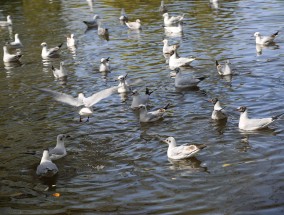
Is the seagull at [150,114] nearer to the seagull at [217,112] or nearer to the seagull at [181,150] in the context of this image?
the seagull at [217,112]

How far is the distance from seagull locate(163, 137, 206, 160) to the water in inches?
8.2

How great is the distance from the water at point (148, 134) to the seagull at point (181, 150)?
21 cm

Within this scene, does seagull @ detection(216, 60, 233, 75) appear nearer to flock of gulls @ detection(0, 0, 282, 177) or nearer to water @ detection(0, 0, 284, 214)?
flock of gulls @ detection(0, 0, 282, 177)

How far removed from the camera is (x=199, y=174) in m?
12.4

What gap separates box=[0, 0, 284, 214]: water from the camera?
11367 mm

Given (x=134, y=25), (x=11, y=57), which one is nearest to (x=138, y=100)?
(x=11, y=57)

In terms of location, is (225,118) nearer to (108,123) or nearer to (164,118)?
(164,118)

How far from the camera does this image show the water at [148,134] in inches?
448

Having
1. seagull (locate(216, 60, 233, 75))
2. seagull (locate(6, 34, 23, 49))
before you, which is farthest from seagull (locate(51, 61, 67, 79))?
seagull (locate(6, 34, 23, 49))

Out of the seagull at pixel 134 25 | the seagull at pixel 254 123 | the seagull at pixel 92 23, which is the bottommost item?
the seagull at pixel 92 23

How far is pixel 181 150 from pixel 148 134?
2421 mm

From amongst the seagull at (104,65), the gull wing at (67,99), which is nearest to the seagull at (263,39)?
the seagull at (104,65)

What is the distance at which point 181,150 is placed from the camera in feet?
43.6

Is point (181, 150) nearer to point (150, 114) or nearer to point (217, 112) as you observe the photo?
point (217, 112)
